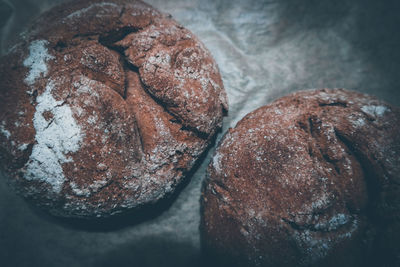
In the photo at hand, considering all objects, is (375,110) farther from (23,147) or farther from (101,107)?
(23,147)

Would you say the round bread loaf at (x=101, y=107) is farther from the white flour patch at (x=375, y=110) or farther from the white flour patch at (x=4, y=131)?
the white flour patch at (x=375, y=110)

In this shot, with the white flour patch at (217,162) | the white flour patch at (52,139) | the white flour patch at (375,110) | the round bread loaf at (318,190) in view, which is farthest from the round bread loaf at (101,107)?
the white flour patch at (375,110)

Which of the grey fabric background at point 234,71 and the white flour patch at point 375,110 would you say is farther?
the grey fabric background at point 234,71

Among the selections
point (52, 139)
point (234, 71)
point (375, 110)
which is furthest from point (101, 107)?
point (375, 110)

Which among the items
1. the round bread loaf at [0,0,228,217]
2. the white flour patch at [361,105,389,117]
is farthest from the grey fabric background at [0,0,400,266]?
the white flour patch at [361,105,389,117]

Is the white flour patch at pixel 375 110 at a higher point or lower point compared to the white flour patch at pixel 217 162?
higher

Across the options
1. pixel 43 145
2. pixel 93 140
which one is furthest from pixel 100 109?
pixel 43 145

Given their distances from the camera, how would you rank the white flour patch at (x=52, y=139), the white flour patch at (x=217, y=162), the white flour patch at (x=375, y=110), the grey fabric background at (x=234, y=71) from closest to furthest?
1. the white flour patch at (x=52, y=139)
2. the white flour patch at (x=375, y=110)
3. the white flour patch at (x=217, y=162)
4. the grey fabric background at (x=234, y=71)

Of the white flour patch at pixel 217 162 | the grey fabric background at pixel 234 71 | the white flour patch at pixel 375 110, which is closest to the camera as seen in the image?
the white flour patch at pixel 375 110
